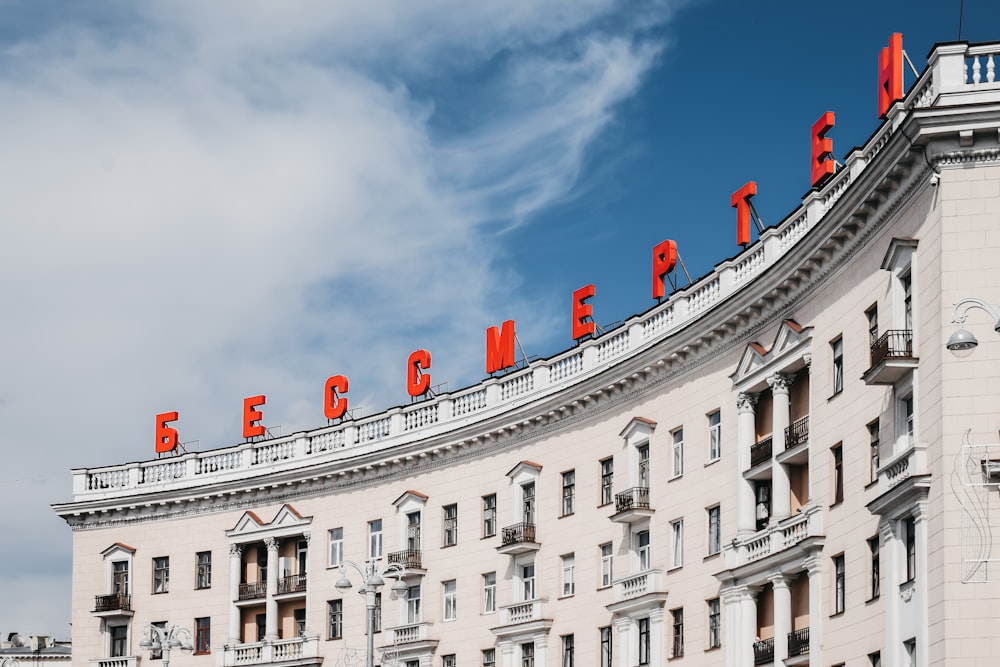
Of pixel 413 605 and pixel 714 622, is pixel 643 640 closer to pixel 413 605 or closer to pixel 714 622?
pixel 714 622

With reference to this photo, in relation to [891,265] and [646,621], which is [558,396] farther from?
[891,265]

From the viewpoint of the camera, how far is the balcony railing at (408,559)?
7050 centimetres

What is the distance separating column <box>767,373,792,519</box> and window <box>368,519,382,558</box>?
25040 mm

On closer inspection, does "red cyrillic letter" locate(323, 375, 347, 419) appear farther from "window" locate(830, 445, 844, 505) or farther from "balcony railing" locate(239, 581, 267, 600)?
"window" locate(830, 445, 844, 505)

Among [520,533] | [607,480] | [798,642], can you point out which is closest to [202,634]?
[520,533]

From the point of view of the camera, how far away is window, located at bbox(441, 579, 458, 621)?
227 feet

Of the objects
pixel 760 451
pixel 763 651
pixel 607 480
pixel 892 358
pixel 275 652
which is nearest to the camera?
pixel 892 358

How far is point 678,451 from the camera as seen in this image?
58.7 m

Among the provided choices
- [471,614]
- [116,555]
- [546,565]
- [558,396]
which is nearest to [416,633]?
[471,614]

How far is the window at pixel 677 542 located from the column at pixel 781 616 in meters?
6.72

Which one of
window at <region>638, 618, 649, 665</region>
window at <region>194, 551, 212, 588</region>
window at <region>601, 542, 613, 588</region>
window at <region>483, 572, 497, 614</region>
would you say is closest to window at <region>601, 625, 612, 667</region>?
window at <region>601, 542, 613, 588</region>

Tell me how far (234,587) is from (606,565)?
75.6 feet

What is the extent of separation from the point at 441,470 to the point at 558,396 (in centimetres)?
902

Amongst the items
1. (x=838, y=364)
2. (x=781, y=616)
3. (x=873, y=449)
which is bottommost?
(x=781, y=616)
